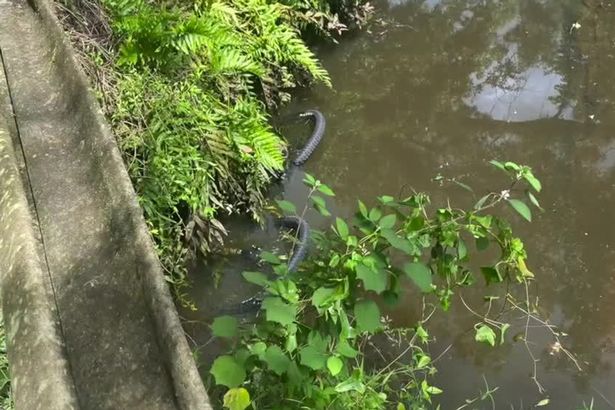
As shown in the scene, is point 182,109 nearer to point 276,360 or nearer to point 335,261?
point 335,261

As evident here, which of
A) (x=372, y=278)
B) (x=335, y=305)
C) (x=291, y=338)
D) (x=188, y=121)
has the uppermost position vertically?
(x=372, y=278)

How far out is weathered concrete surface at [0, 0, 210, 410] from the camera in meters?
1.95

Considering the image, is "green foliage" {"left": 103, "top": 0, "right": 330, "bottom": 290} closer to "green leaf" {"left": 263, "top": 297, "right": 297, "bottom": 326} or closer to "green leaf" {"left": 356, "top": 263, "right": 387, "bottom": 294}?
"green leaf" {"left": 263, "top": 297, "right": 297, "bottom": 326}

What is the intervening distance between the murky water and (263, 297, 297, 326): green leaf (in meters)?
1.38

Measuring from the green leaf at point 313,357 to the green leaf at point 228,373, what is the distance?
0.22m

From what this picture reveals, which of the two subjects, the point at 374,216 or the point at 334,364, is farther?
the point at 374,216

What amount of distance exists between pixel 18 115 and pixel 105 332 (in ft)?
4.29

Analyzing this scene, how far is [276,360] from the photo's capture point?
7.76ft

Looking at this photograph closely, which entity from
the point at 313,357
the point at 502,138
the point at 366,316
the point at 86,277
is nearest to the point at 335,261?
the point at 366,316

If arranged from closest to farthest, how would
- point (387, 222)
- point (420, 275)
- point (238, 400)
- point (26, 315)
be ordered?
1. point (26, 315)
2. point (238, 400)
3. point (420, 275)
4. point (387, 222)

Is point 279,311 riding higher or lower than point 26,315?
lower

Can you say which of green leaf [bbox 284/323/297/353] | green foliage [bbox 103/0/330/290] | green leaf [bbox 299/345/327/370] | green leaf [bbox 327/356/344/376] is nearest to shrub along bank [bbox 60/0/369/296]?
green foliage [bbox 103/0/330/290]

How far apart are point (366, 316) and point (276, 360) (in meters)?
0.35

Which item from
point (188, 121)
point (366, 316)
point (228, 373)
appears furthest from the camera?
point (188, 121)
